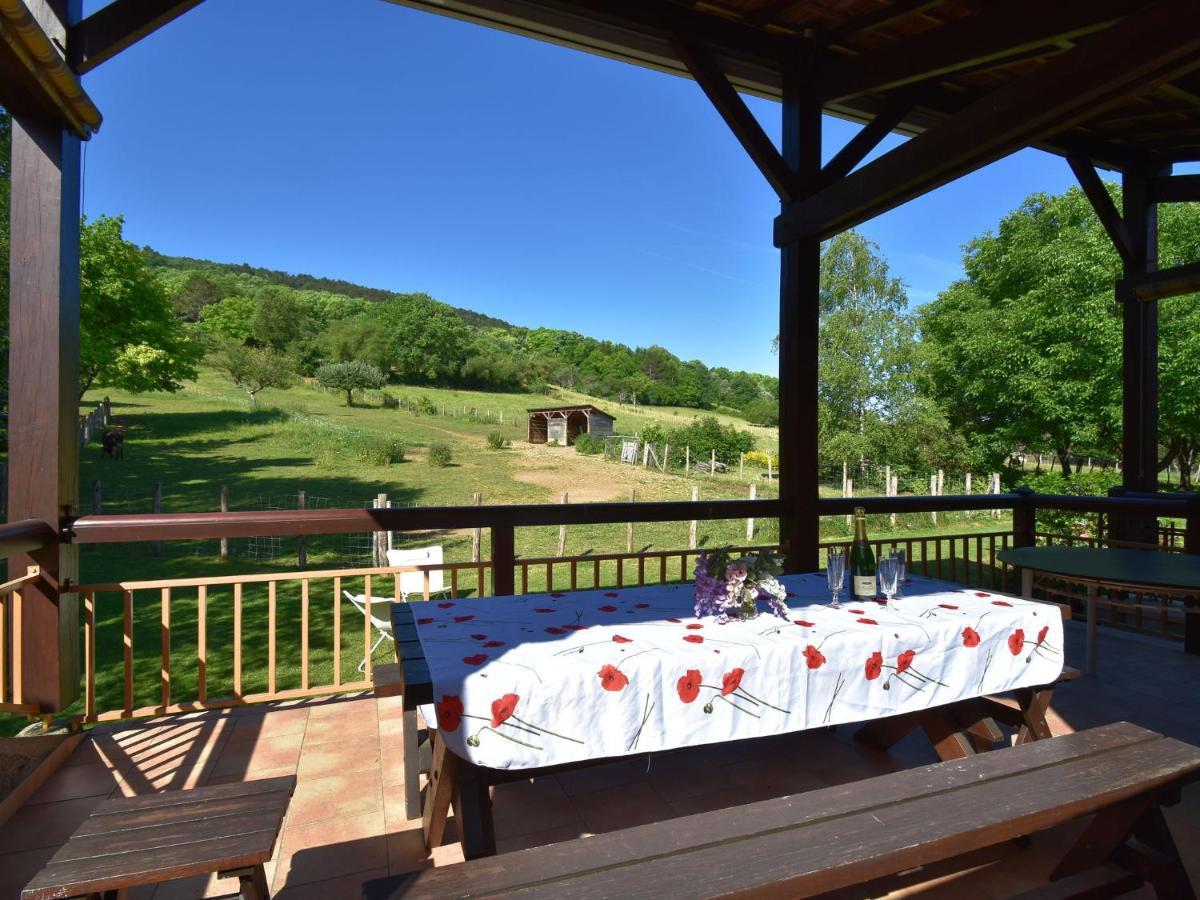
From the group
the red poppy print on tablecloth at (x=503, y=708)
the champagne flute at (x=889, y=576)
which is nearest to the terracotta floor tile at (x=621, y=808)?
the red poppy print on tablecloth at (x=503, y=708)

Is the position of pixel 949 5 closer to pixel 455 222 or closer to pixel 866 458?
pixel 866 458

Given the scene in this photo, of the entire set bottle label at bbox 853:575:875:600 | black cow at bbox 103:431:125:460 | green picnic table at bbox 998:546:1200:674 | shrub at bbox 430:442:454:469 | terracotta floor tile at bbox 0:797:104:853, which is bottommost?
terracotta floor tile at bbox 0:797:104:853

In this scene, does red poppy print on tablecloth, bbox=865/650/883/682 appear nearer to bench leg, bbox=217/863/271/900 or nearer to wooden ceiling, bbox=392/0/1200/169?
bench leg, bbox=217/863/271/900

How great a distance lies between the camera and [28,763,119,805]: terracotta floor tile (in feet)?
6.81

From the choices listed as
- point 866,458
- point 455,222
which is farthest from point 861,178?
point 455,222

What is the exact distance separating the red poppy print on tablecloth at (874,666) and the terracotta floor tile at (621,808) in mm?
766

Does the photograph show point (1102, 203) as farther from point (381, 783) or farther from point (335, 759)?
point (335, 759)

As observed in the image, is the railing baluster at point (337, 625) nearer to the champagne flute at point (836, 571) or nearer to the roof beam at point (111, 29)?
the champagne flute at point (836, 571)

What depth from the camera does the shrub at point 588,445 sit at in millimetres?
24906

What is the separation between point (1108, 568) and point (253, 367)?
3544cm

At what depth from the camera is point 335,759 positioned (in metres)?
2.32

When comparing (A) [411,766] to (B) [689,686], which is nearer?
(B) [689,686]

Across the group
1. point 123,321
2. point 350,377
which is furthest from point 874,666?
point 350,377

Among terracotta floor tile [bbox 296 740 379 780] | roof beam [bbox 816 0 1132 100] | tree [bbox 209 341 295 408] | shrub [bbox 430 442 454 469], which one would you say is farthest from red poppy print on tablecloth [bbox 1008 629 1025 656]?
tree [bbox 209 341 295 408]
